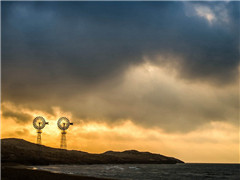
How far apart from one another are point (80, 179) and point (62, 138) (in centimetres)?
10777

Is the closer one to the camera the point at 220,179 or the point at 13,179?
the point at 13,179

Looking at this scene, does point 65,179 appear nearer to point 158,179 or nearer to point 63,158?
point 158,179

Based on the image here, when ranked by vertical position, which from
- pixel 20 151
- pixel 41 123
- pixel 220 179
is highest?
pixel 41 123

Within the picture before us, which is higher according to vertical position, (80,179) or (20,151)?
(20,151)

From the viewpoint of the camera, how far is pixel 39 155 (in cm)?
18525

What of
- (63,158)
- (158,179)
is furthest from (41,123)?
(158,179)

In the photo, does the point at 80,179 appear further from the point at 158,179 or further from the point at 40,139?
the point at 40,139

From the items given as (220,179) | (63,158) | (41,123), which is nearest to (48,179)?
(220,179)

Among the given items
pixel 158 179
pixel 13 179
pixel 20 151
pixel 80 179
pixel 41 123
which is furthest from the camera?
pixel 20 151

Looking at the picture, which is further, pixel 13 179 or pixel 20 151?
pixel 20 151

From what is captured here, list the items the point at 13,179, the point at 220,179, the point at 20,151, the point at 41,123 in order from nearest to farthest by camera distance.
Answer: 1. the point at 13,179
2. the point at 220,179
3. the point at 41,123
4. the point at 20,151

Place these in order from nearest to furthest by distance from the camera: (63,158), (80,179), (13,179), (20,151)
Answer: (13,179), (80,179), (20,151), (63,158)

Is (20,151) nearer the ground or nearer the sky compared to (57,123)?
nearer the ground

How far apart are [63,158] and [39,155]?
1888 centimetres
